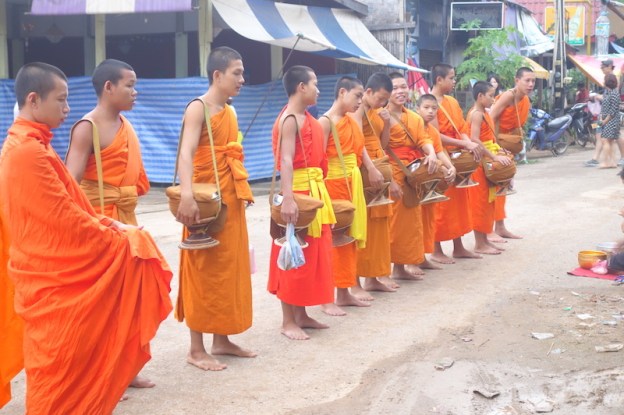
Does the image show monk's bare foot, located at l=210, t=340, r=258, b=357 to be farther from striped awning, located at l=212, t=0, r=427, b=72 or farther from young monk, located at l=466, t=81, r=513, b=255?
striped awning, located at l=212, t=0, r=427, b=72

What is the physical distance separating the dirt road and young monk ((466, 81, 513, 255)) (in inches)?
18.1

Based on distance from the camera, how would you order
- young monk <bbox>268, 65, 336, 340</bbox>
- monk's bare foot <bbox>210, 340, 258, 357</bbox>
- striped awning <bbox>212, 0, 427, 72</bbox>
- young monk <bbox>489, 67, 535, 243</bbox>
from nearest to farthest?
1. monk's bare foot <bbox>210, 340, 258, 357</bbox>
2. young monk <bbox>268, 65, 336, 340</bbox>
3. young monk <bbox>489, 67, 535, 243</bbox>
4. striped awning <bbox>212, 0, 427, 72</bbox>

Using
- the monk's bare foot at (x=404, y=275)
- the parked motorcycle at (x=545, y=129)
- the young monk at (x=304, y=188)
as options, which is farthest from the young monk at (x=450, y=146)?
the parked motorcycle at (x=545, y=129)

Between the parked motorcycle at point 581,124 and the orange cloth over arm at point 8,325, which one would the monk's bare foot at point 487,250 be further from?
the parked motorcycle at point 581,124

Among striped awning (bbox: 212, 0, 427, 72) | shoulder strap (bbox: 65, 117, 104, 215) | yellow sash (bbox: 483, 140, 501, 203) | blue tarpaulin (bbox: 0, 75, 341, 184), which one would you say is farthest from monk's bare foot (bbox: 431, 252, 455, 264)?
blue tarpaulin (bbox: 0, 75, 341, 184)

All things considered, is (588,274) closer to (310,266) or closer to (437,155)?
(437,155)

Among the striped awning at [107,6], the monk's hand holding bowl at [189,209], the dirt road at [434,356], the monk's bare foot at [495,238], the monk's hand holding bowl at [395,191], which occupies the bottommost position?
the dirt road at [434,356]

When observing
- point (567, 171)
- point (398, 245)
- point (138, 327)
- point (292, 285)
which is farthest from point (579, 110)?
point (138, 327)

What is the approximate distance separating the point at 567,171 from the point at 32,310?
13.4 metres

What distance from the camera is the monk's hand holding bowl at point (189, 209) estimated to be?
4895mm

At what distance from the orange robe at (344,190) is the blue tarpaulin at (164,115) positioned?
685 cm

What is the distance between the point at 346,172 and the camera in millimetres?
6438

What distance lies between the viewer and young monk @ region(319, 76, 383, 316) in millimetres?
6422

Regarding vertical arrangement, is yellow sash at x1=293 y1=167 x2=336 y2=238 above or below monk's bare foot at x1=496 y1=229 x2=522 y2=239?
above
